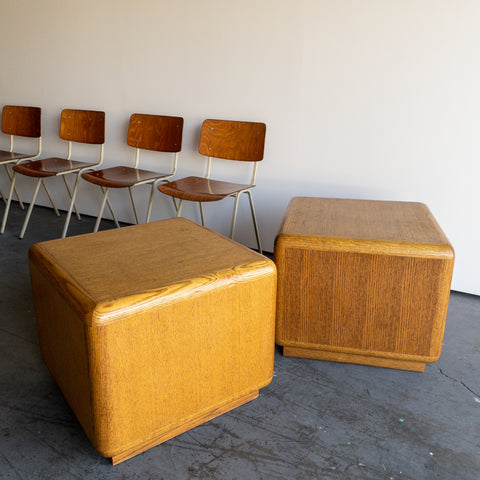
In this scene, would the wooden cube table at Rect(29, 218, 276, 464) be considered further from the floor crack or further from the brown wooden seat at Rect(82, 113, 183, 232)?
the brown wooden seat at Rect(82, 113, 183, 232)

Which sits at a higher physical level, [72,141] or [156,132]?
[156,132]

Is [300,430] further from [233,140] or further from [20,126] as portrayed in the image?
[20,126]

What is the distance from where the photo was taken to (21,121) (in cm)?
394

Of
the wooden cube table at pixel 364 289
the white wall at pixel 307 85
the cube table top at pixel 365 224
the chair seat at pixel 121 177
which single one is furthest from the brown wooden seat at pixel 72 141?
the wooden cube table at pixel 364 289

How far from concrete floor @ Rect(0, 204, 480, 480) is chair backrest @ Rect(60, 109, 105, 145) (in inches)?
75.4

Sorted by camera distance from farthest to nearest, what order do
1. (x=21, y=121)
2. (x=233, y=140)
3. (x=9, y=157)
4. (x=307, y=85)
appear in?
(x=21, y=121), (x=9, y=157), (x=233, y=140), (x=307, y=85)

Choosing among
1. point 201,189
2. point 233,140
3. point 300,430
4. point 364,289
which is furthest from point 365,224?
point 233,140

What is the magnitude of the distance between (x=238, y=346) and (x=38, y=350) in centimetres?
99

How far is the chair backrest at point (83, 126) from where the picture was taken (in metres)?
3.56

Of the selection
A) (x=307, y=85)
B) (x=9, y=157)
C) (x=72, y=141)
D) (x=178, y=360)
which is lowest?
(x=178, y=360)

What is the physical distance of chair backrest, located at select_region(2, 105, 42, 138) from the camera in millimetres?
3836

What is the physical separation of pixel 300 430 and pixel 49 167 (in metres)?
2.67

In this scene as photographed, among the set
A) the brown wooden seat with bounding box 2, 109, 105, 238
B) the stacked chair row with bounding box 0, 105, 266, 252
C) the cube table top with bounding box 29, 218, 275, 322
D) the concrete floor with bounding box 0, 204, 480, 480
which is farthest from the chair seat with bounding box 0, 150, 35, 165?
the cube table top with bounding box 29, 218, 275, 322

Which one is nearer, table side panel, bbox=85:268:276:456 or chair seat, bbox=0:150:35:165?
table side panel, bbox=85:268:276:456
